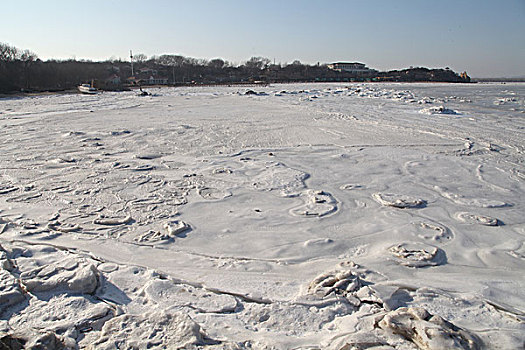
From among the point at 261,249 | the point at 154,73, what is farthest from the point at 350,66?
the point at 261,249

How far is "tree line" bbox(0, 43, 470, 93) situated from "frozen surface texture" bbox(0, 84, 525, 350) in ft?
127

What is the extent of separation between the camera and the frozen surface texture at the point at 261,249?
1.87 meters

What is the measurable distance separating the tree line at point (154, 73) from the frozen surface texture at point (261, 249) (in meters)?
38.7

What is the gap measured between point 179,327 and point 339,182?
10.5 feet

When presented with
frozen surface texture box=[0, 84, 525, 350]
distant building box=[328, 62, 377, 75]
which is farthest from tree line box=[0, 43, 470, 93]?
frozen surface texture box=[0, 84, 525, 350]

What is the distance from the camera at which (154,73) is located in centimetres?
8556

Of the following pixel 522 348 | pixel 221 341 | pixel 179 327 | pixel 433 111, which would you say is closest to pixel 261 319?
pixel 221 341

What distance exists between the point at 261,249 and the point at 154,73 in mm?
90636

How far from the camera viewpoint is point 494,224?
3.34m

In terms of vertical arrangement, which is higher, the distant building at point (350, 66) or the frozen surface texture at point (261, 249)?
the distant building at point (350, 66)

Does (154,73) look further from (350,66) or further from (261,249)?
(261,249)

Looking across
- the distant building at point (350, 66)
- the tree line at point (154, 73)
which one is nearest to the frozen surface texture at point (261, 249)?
the tree line at point (154, 73)

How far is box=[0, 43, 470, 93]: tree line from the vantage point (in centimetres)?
4353

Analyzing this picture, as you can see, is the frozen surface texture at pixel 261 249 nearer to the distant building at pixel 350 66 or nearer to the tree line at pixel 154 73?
the tree line at pixel 154 73
